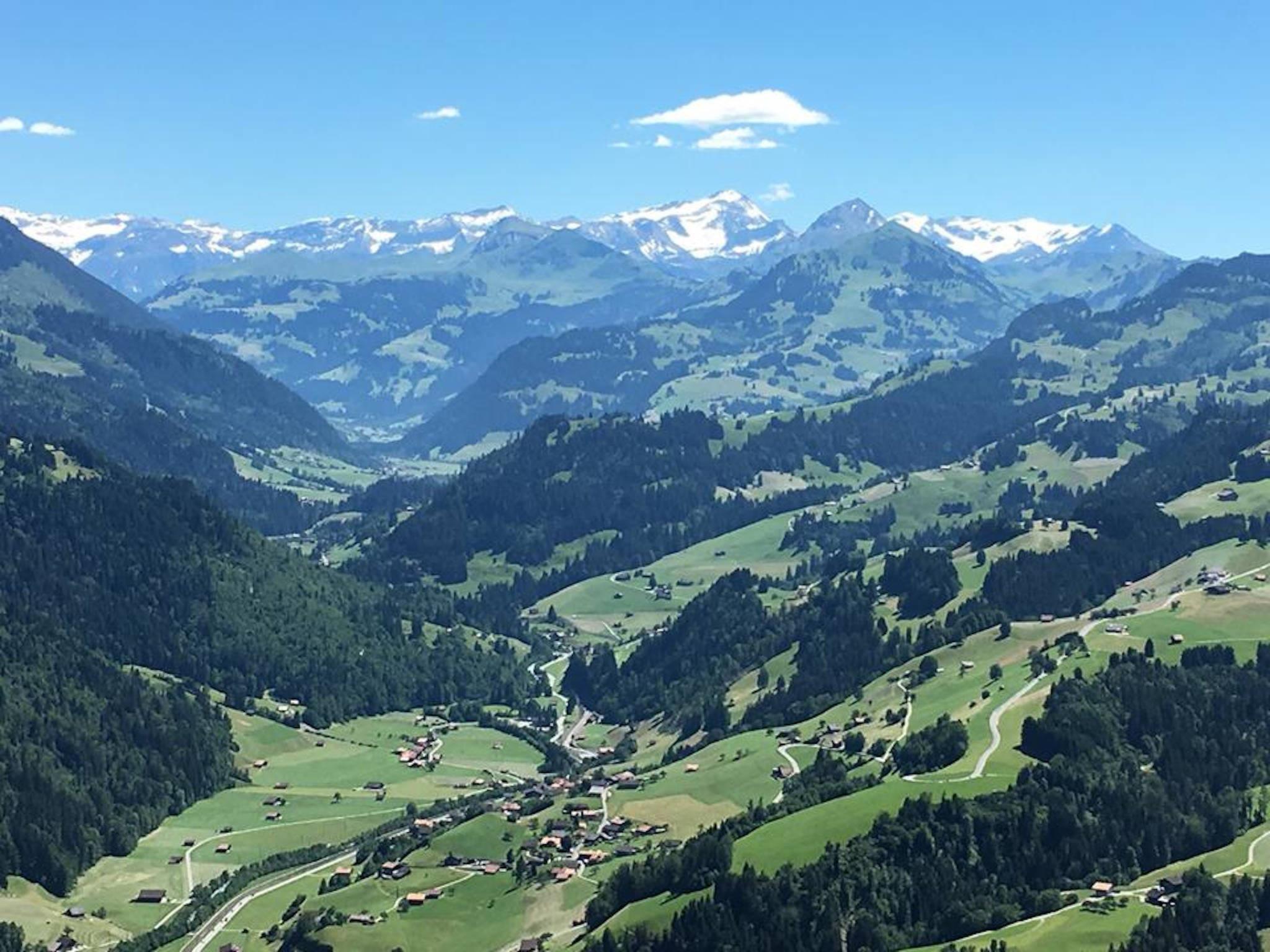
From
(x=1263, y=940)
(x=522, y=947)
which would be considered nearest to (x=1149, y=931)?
(x=1263, y=940)

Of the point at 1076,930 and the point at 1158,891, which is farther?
A: the point at 1158,891

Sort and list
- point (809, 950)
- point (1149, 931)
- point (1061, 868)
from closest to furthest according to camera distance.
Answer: point (1149, 931), point (809, 950), point (1061, 868)

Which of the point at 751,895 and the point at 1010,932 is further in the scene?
the point at 751,895

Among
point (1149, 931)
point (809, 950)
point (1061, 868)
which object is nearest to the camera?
point (1149, 931)

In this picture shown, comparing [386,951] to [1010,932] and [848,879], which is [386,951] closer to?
[848,879]

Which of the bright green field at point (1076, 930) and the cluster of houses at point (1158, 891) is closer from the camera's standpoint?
the bright green field at point (1076, 930)

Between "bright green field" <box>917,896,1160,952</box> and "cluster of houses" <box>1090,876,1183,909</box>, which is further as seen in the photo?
"cluster of houses" <box>1090,876,1183,909</box>

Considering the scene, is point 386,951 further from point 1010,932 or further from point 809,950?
point 1010,932

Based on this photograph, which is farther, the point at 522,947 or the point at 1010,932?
the point at 522,947

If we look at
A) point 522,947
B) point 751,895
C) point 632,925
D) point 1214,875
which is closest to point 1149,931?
point 1214,875
